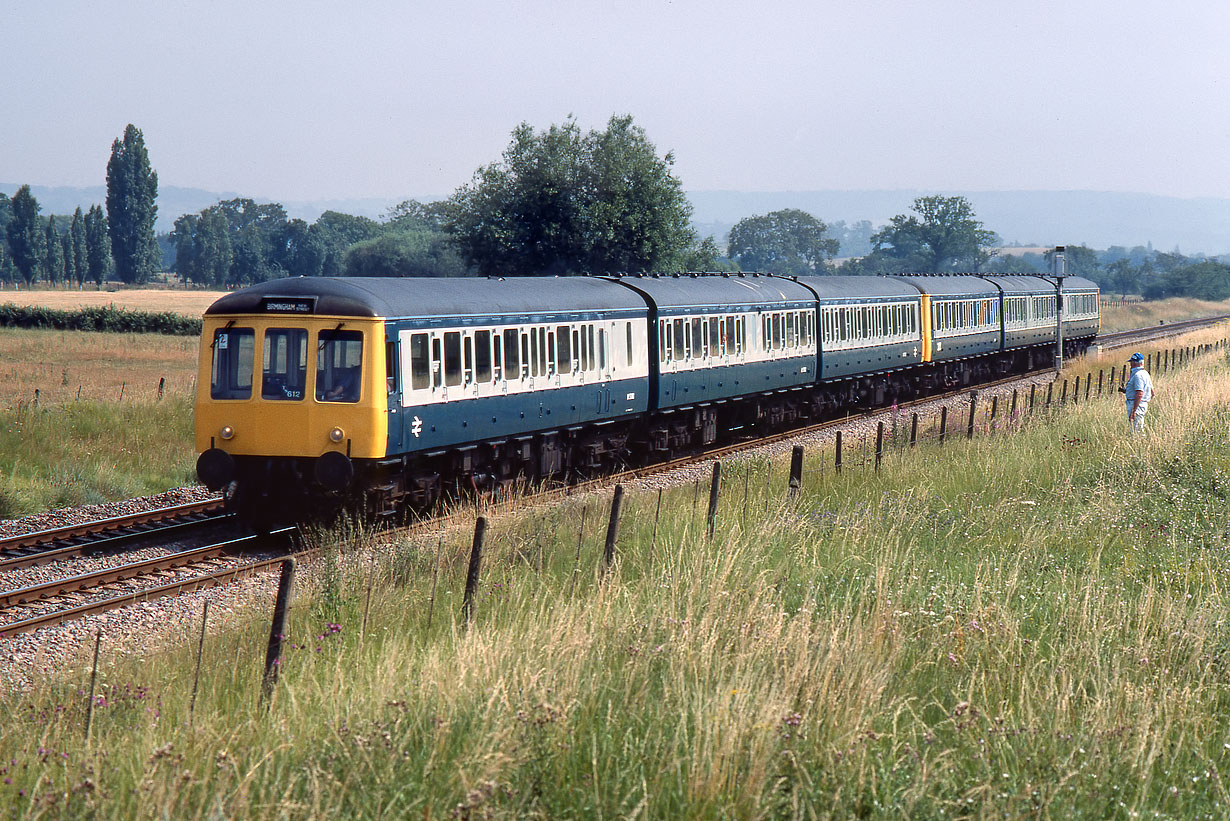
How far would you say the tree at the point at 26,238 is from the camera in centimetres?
11088

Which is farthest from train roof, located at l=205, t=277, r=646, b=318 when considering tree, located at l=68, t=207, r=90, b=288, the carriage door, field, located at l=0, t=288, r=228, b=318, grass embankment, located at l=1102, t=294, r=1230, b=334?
tree, located at l=68, t=207, r=90, b=288

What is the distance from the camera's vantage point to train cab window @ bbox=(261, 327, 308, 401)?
14.4 meters

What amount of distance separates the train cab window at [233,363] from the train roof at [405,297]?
27 centimetres

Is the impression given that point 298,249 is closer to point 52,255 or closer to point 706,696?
point 52,255

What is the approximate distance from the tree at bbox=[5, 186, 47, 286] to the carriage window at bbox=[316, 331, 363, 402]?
10745 cm

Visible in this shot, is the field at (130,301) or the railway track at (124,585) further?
the field at (130,301)

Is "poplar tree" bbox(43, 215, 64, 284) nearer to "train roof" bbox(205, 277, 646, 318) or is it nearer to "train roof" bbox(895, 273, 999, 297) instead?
"train roof" bbox(895, 273, 999, 297)

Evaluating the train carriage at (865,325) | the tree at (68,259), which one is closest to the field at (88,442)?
the train carriage at (865,325)

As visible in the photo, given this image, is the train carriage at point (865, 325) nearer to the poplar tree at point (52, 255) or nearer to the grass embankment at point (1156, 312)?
the grass embankment at point (1156, 312)

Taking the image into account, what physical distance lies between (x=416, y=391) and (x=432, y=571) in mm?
4450

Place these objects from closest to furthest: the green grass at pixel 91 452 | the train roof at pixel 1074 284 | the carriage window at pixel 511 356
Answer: the carriage window at pixel 511 356 < the green grass at pixel 91 452 < the train roof at pixel 1074 284

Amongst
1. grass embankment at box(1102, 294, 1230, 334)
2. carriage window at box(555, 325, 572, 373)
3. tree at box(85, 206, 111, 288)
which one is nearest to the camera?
carriage window at box(555, 325, 572, 373)

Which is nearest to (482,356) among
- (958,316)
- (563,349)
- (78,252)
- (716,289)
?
(563,349)

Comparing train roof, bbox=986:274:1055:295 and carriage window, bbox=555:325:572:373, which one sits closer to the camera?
carriage window, bbox=555:325:572:373
